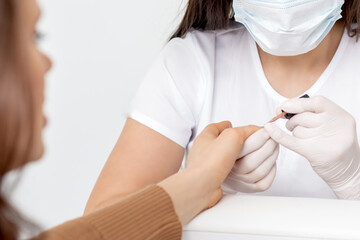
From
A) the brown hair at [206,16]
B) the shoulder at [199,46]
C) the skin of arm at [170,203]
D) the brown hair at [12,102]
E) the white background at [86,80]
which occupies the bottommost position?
the white background at [86,80]

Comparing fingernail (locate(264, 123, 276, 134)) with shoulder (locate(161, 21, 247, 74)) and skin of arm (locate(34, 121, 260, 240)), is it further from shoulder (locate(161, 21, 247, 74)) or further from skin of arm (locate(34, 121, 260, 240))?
shoulder (locate(161, 21, 247, 74))

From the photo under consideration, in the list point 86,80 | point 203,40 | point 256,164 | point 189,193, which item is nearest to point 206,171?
point 189,193

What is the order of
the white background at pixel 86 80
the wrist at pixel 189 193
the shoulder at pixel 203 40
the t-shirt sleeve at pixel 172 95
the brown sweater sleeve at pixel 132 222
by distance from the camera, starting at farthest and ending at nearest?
the white background at pixel 86 80 → the shoulder at pixel 203 40 → the t-shirt sleeve at pixel 172 95 → the wrist at pixel 189 193 → the brown sweater sleeve at pixel 132 222

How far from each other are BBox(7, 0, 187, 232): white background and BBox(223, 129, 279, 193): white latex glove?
3.20ft

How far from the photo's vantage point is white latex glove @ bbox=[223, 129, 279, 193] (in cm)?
126

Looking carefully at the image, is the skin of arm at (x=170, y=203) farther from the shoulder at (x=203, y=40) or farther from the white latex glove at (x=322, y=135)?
the shoulder at (x=203, y=40)

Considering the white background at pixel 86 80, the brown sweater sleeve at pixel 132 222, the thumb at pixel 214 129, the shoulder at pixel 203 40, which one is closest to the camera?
the brown sweater sleeve at pixel 132 222

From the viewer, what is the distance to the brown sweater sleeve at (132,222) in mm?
811

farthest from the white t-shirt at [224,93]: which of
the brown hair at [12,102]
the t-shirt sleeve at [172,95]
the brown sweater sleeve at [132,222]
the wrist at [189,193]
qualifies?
the brown hair at [12,102]

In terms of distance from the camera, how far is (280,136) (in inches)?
50.4

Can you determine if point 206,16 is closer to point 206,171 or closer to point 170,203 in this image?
point 206,171

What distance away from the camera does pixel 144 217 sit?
0.90m

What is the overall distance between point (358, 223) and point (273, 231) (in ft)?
0.43

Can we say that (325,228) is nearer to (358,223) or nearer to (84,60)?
(358,223)
